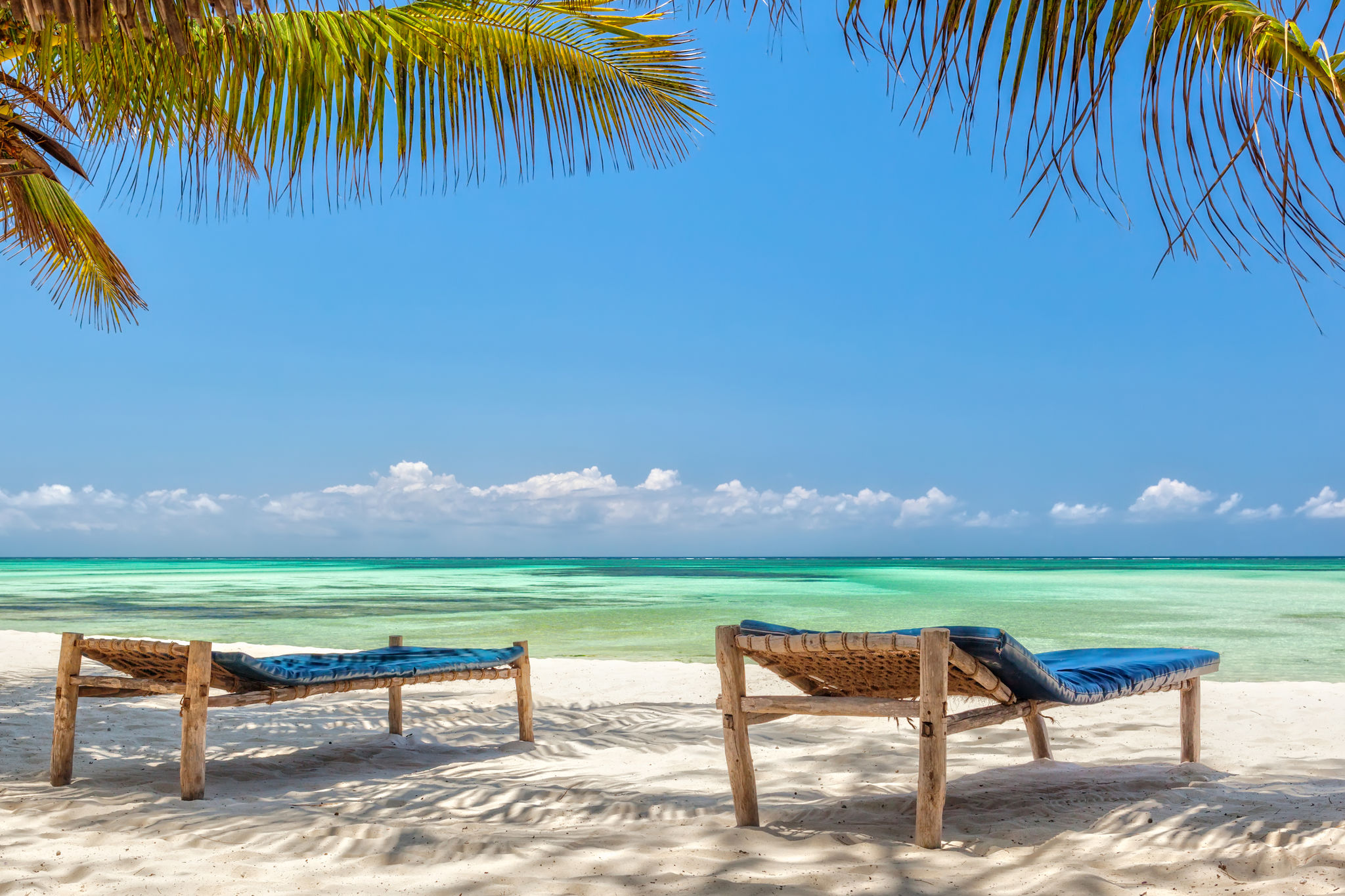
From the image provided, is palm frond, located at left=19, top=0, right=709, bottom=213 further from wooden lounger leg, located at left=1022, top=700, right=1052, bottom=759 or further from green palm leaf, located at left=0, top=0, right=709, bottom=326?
wooden lounger leg, located at left=1022, top=700, right=1052, bottom=759

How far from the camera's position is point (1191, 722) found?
3473 millimetres

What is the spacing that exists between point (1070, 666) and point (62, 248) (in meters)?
4.70

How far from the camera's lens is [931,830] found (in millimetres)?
2395

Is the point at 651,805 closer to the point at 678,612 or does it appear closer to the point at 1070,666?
the point at 1070,666

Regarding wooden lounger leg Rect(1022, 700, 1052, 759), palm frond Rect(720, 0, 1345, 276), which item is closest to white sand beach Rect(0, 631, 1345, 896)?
wooden lounger leg Rect(1022, 700, 1052, 759)

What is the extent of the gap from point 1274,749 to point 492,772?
3.17m

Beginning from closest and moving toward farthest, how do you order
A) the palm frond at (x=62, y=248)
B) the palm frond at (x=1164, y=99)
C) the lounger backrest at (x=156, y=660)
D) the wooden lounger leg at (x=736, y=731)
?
the palm frond at (x=1164, y=99)
the wooden lounger leg at (x=736, y=731)
the lounger backrest at (x=156, y=660)
the palm frond at (x=62, y=248)

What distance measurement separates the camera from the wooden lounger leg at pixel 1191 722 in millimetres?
3438

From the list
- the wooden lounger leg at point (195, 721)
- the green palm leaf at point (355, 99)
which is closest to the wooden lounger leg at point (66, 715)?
the wooden lounger leg at point (195, 721)

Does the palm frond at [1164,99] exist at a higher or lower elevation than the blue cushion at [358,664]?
higher

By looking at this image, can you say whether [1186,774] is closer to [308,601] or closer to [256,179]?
[256,179]

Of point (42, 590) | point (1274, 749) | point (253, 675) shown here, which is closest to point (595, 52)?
point (253, 675)

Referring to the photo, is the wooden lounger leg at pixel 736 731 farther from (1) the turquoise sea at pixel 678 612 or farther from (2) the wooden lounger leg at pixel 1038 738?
(1) the turquoise sea at pixel 678 612

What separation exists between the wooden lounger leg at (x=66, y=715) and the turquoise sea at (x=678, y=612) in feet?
18.2
